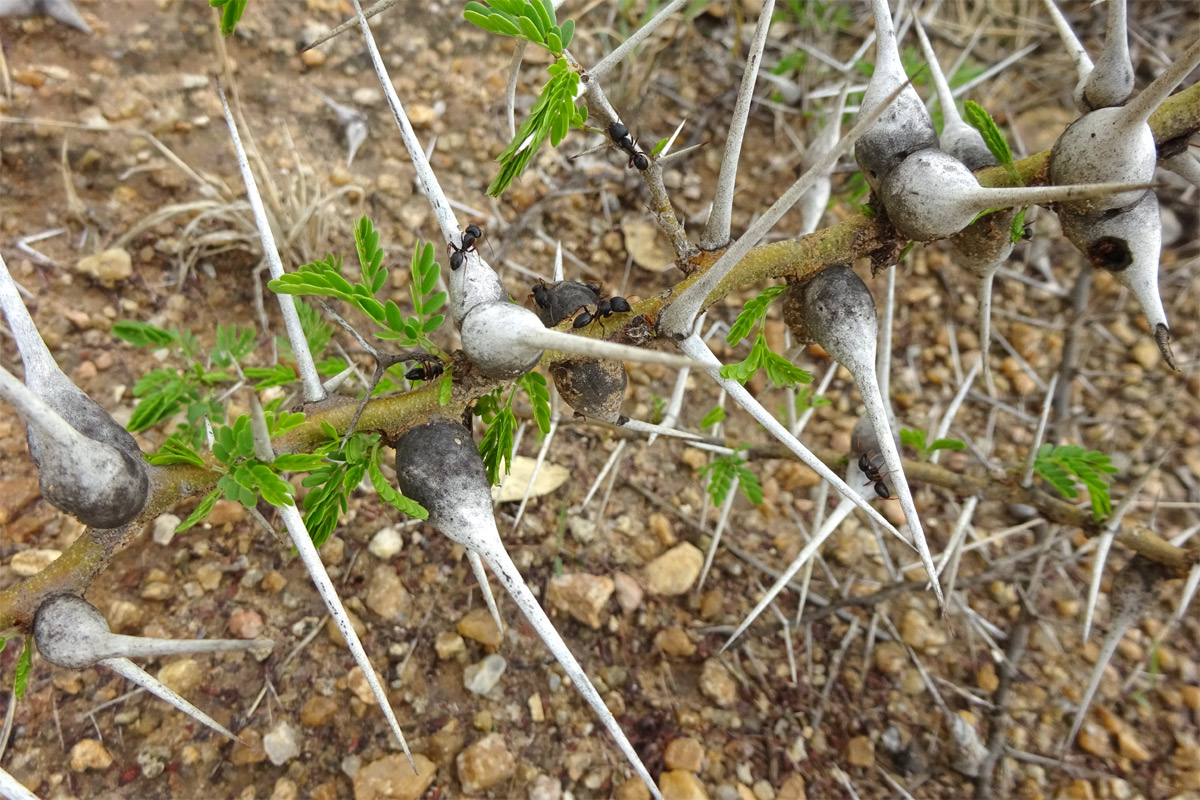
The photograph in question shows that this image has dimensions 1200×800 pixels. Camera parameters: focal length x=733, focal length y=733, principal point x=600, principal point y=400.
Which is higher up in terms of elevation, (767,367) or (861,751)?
(767,367)

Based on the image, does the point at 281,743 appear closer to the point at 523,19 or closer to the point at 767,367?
the point at 767,367

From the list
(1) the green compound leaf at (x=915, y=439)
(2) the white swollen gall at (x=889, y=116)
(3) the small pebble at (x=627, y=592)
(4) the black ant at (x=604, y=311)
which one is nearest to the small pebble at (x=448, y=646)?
(3) the small pebble at (x=627, y=592)

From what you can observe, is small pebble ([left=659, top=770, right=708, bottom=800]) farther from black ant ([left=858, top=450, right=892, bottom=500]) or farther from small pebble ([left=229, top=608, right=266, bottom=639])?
small pebble ([left=229, top=608, right=266, bottom=639])

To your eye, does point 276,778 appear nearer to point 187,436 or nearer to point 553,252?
point 187,436

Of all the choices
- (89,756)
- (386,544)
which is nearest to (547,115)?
(386,544)

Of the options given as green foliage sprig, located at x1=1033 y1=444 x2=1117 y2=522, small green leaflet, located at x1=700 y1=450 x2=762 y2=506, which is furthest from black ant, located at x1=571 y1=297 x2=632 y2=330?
green foliage sprig, located at x1=1033 y1=444 x2=1117 y2=522

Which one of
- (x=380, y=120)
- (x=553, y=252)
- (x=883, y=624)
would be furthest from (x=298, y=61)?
(x=883, y=624)

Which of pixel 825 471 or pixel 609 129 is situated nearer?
pixel 825 471
